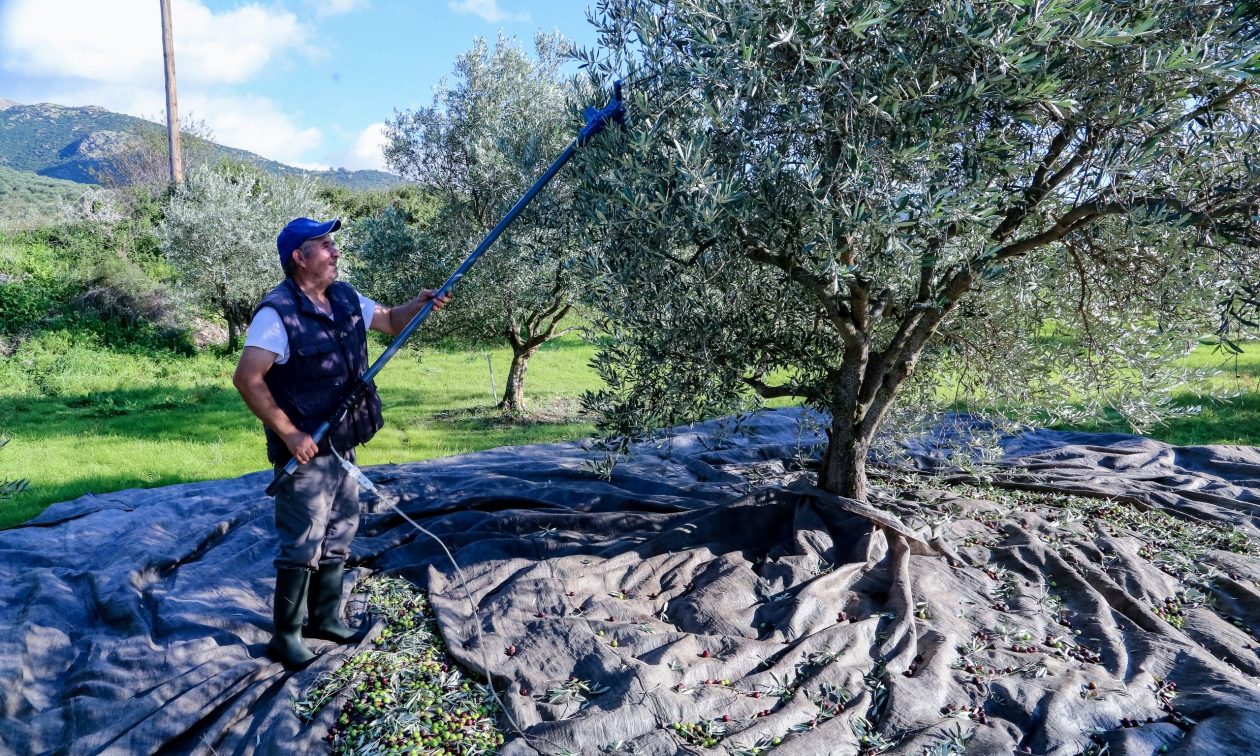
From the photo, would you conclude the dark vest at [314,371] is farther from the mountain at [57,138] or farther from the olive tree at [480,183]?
the mountain at [57,138]

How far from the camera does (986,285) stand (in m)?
5.84

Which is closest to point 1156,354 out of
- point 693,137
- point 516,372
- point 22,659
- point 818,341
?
point 818,341

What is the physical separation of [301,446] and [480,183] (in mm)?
8234

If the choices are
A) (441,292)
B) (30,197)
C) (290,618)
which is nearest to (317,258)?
(441,292)

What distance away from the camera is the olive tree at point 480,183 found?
11.4 m

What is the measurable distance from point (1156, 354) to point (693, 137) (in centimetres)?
472

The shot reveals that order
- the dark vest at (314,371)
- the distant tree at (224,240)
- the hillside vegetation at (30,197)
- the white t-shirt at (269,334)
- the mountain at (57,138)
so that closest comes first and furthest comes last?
the white t-shirt at (269,334) < the dark vest at (314,371) < the distant tree at (224,240) < the hillside vegetation at (30,197) < the mountain at (57,138)

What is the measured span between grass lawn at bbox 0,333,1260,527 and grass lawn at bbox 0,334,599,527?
0.02 meters

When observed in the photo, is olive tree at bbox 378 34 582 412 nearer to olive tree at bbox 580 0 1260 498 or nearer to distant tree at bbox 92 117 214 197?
olive tree at bbox 580 0 1260 498

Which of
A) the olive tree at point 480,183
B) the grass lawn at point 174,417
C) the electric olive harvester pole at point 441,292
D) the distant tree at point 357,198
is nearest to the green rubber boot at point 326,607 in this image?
the electric olive harvester pole at point 441,292

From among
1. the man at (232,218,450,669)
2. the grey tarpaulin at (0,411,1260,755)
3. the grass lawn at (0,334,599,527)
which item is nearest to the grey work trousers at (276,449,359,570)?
the man at (232,218,450,669)

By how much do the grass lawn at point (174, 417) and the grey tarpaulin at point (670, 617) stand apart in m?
2.67

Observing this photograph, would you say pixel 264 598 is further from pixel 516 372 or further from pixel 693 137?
pixel 516 372

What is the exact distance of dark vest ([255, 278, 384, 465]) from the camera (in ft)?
14.1
